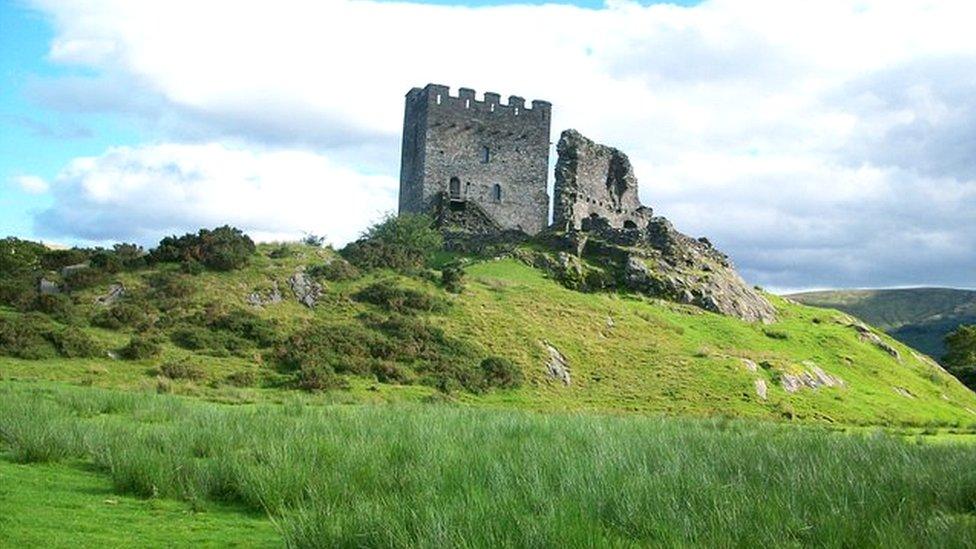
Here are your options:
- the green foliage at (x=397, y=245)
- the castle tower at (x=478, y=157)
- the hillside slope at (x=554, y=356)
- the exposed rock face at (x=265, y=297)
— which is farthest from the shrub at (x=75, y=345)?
the castle tower at (x=478, y=157)

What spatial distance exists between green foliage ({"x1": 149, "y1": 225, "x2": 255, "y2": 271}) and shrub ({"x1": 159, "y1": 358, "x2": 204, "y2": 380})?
27.0 ft

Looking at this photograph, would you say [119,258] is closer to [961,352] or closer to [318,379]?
[318,379]

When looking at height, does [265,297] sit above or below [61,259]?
below

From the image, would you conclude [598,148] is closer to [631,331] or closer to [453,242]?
[453,242]

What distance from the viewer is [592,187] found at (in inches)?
2255

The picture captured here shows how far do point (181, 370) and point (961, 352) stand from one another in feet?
163

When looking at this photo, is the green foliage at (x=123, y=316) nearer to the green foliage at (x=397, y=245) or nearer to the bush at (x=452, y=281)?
the green foliage at (x=397, y=245)

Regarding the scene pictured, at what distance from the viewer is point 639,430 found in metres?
14.7

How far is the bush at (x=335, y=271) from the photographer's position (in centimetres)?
3422

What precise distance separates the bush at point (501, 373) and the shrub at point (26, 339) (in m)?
12.5

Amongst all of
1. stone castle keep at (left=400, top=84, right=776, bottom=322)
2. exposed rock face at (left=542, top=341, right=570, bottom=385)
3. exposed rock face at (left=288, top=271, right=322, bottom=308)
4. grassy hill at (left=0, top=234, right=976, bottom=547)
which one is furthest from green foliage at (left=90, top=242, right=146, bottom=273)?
stone castle keep at (left=400, top=84, right=776, bottom=322)

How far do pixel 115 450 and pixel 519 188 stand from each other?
48258mm

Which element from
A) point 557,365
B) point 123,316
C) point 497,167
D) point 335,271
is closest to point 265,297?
point 335,271

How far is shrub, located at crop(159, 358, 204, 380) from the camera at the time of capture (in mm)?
24328
